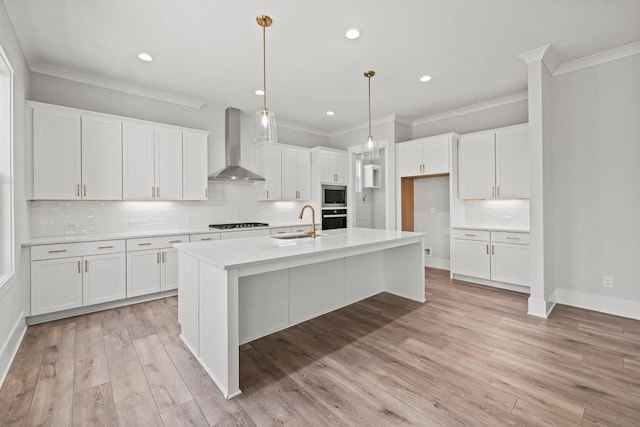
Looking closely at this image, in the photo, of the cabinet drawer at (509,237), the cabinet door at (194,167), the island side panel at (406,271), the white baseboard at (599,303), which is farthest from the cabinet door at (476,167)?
the cabinet door at (194,167)

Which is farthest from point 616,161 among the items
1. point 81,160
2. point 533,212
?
point 81,160

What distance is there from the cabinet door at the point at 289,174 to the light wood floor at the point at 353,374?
2764 millimetres

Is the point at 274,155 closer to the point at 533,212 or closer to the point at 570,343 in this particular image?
the point at 533,212

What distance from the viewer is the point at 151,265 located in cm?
371

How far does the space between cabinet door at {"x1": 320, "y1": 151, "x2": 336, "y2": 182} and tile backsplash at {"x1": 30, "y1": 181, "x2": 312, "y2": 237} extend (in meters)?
0.72

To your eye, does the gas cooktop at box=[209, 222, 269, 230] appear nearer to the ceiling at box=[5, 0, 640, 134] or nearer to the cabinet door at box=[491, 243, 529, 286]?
the ceiling at box=[5, 0, 640, 134]

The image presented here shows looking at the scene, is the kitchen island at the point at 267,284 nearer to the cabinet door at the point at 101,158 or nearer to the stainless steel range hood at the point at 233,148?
the cabinet door at the point at 101,158

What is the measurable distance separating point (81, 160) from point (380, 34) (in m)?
3.55

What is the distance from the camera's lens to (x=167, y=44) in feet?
9.57

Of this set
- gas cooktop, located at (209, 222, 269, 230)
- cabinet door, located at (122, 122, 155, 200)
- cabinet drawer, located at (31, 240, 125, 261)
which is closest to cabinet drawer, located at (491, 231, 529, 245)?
gas cooktop, located at (209, 222, 269, 230)

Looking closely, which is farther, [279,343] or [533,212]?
[533,212]

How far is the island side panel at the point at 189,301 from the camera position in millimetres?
2305

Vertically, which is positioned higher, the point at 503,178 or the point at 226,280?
the point at 503,178

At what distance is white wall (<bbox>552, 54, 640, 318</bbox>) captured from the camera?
3.07 meters
